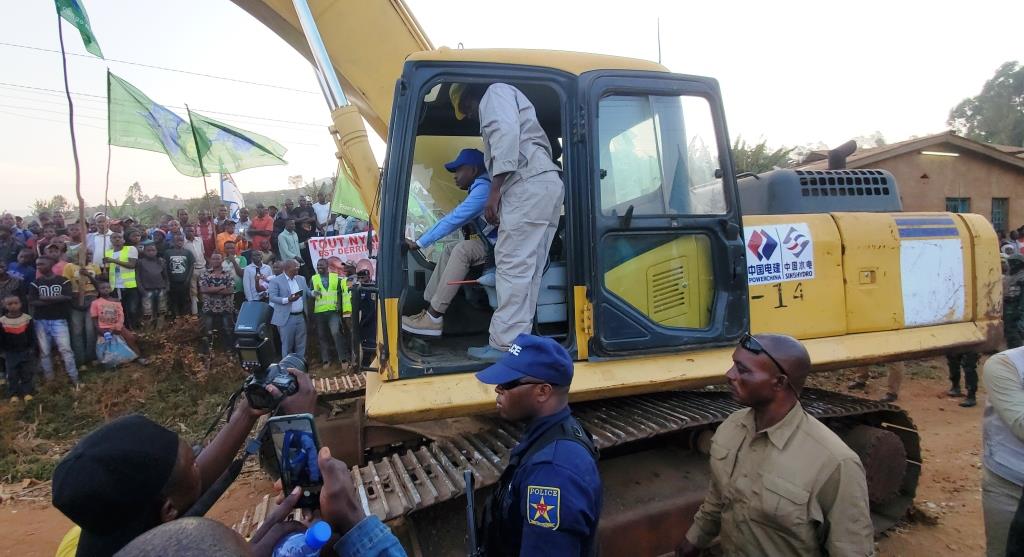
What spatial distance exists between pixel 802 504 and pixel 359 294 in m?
2.35

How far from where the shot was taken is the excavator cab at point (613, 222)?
2920mm

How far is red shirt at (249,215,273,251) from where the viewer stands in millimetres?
10344

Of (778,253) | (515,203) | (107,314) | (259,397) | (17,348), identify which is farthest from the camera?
(107,314)

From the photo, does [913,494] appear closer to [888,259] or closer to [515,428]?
[888,259]

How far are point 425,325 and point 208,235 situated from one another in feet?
29.6

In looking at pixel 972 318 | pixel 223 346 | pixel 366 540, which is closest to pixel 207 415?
pixel 223 346

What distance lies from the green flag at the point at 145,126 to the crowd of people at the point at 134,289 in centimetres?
131

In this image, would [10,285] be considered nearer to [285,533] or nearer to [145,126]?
[145,126]

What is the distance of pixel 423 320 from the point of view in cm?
330

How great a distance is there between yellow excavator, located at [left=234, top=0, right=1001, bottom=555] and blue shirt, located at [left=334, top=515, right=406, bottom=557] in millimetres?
1031

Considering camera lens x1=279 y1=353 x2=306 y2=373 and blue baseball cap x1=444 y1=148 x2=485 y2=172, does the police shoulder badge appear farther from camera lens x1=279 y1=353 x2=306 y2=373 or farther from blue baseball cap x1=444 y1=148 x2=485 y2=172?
blue baseball cap x1=444 y1=148 x2=485 y2=172

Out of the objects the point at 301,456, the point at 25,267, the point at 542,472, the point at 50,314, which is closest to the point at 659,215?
the point at 542,472

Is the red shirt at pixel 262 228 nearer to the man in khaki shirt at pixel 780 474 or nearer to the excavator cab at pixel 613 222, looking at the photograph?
the excavator cab at pixel 613 222

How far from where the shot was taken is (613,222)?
313 cm
